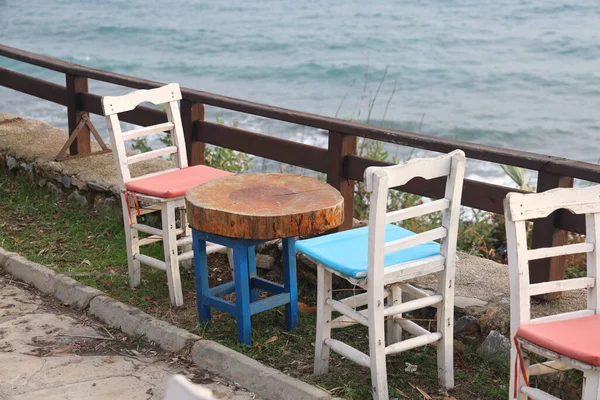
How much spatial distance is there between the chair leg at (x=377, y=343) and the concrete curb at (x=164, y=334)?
27 cm

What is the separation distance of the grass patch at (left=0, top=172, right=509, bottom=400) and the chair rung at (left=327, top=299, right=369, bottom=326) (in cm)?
42

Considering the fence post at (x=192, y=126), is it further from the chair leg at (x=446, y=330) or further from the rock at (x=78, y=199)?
the chair leg at (x=446, y=330)

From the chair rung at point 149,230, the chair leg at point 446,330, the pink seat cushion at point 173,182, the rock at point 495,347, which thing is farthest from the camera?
the chair rung at point 149,230

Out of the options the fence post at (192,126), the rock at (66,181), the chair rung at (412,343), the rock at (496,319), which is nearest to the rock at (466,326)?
the rock at (496,319)

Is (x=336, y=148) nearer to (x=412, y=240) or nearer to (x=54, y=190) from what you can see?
(x=412, y=240)

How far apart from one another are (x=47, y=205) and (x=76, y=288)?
2.02 metres

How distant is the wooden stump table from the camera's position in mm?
4504

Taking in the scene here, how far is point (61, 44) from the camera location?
34219mm

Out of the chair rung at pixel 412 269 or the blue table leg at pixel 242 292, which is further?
the blue table leg at pixel 242 292

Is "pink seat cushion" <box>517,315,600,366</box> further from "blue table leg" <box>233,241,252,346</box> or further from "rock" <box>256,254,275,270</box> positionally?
"rock" <box>256,254,275,270</box>

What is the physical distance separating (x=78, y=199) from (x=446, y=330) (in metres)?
4.17

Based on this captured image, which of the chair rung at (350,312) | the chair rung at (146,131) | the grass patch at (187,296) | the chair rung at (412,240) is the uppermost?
the chair rung at (146,131)

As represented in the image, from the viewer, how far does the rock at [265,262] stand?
5.94 m

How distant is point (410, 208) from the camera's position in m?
4.01
